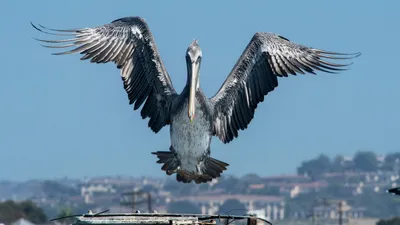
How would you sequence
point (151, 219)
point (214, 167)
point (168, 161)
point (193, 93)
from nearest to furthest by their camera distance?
point (151, 219), point (193, 93), point (168, 161), point (214, 167)

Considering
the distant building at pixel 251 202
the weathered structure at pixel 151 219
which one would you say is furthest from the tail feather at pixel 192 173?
the distant building at pixel 251 202

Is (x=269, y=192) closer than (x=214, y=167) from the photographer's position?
No

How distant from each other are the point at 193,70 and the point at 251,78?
5.43 ft

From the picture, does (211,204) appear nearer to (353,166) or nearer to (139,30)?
(353,166)

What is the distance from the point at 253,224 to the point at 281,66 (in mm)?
5839

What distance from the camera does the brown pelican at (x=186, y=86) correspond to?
21.0m

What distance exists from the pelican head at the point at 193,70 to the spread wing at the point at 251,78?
3.64ft

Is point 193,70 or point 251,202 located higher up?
point 251,202

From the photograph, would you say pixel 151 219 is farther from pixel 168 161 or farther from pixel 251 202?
pixel 251 202

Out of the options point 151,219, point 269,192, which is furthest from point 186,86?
point 269,192

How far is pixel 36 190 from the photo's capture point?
170 meters

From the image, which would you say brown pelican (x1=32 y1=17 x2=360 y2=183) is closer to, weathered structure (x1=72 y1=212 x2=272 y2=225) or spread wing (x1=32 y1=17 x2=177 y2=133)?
spread wing (x1=32 y1=17 x2=177 y2=133)

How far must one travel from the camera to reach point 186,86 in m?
20.9

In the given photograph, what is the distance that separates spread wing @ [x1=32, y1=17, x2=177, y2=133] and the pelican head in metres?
0.88
